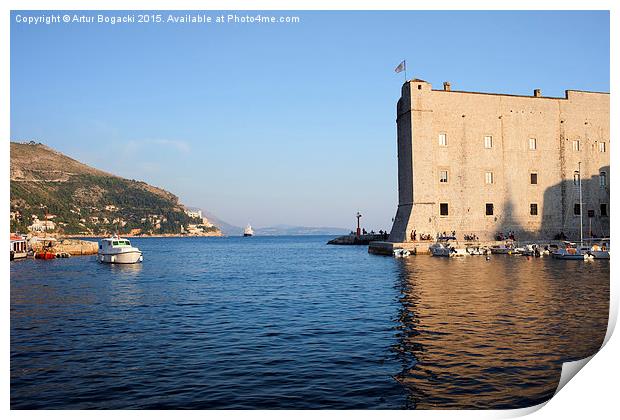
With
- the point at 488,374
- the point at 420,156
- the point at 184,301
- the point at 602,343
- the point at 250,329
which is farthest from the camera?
the point at 420,156

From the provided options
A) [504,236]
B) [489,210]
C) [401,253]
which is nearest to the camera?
[401,253]

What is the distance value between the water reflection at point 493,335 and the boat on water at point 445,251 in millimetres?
15238

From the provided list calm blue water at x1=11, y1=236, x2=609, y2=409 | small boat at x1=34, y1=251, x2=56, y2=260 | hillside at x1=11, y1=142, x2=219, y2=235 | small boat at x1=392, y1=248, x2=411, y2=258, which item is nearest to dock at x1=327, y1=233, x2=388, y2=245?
small boat at x1=392, y1=248, x2=411, y2=258

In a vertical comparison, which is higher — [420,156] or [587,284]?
[420,156]

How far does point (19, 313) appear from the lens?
53.7 ft

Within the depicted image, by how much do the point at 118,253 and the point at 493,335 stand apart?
33.2m

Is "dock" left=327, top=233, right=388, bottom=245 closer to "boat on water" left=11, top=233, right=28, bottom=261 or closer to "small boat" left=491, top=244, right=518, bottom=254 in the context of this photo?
"small boat" left=491, top=244, right=518, bottom=254

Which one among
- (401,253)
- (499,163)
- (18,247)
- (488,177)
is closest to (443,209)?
(488,177)

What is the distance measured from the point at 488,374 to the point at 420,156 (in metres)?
35.6

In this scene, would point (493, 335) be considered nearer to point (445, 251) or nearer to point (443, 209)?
point (445, 251)

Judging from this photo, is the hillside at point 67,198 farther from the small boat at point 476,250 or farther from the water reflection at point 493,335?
the water reflection at point 493,335

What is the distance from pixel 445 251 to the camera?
128ft
